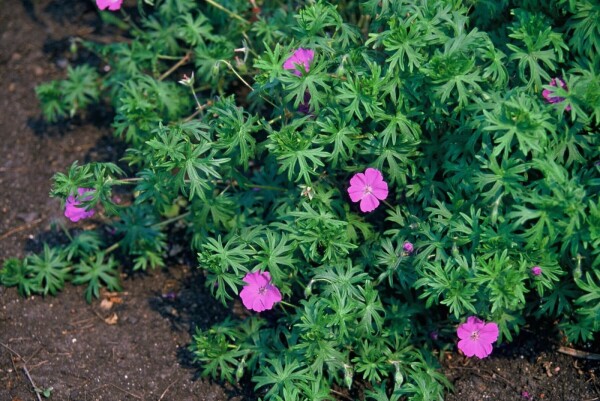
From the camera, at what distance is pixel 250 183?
447 centimetres

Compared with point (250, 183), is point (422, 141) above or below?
above

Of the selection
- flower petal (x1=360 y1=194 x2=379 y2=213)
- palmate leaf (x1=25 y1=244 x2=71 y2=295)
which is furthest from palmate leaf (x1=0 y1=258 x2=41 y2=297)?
flower petal (x1=360 y1=194 x2=379 y2=213)

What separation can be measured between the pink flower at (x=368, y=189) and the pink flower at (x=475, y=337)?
28.1 inches

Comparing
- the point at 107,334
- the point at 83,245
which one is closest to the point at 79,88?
the point at 83,245

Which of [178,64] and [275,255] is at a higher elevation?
[178,64]

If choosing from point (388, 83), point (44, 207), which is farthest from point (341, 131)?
point (44, 207)

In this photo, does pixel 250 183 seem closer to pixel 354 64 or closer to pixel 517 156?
pixel 354 64

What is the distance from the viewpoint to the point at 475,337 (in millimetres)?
3818

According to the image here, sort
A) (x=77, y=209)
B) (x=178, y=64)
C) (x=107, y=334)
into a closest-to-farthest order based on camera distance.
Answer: (x=77, y=209)
(x=107, y=334)
(x=178, y=64)

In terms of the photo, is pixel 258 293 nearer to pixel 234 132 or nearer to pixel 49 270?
pixel 234 132

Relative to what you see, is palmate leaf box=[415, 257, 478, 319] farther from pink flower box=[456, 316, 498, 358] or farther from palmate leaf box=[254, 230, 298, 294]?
palmate leaf box=[254, 230, 298, 294]

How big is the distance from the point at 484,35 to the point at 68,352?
2.74 metres

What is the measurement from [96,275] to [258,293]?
1.20m

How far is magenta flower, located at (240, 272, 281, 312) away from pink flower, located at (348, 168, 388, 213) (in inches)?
22.6
